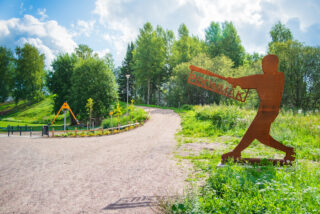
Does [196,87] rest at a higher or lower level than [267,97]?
higher

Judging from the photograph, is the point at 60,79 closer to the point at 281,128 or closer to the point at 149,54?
the point at 149,54

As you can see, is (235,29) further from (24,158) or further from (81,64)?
(24,158)

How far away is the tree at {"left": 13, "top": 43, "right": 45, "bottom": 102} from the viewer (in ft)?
133

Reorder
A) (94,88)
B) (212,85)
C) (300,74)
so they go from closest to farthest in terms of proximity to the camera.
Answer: (212,85) < (300,74) < (94,88)

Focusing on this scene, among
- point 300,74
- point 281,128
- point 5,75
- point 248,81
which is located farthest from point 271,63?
point 5,75

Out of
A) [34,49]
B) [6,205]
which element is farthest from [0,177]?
[34,49]

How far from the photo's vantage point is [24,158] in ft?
26.2

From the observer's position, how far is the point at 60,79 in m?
32.0

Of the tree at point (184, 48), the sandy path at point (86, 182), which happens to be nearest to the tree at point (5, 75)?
the tree at point (184, 48)

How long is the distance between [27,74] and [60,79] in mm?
15234

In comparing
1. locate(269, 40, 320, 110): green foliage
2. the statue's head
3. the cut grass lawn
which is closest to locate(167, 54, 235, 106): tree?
locate(269, 40, 320, 110): green foliage

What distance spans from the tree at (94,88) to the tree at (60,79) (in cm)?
344

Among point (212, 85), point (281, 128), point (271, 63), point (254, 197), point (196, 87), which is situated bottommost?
point (254, 197)

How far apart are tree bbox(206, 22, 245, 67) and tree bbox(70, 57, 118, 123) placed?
26551 mm
